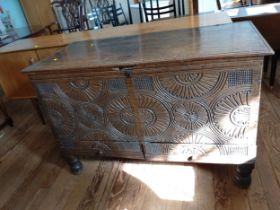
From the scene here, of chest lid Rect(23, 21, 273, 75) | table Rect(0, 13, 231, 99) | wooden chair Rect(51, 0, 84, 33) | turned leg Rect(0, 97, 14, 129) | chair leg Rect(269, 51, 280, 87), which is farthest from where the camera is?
wooden chair Rect(51, 0, 84, 33)

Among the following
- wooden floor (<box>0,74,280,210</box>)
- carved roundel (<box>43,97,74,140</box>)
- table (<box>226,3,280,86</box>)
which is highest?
table (<box>226,3,280,86</box>)

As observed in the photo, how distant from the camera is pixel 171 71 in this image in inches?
39.9

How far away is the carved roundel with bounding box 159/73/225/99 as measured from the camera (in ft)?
3.26

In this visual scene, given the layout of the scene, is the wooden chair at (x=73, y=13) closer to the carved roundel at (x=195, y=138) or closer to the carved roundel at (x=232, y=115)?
the carved roundel at (x=195, y=138)

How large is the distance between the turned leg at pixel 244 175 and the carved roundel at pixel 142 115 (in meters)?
0.44

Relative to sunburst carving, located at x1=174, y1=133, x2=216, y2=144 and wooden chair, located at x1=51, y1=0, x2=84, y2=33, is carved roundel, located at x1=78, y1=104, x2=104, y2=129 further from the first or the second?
wooden chair, located at x1=51, y1=0, x2=84, y2=33

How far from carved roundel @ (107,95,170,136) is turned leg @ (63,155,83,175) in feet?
1.44

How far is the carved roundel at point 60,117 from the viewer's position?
1280 millimetres

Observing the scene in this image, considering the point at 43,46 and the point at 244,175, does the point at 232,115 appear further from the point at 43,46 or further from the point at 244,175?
the point at 43,46

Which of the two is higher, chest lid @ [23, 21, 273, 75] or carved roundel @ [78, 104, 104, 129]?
chest lid @ [23, 21, 273, 75]

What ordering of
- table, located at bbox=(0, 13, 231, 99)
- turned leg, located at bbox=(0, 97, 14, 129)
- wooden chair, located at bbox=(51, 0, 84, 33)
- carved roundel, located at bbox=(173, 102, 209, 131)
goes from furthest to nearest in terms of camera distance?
wooden chair, located at bbox=(51, 0, 84, 33) → turned leg, located at bbox=(0, 97, 14, 129) → table, located at bbox=(0, 13, 231, 99) → carved roundel, located at bbox=(173, 102, 209, 131)

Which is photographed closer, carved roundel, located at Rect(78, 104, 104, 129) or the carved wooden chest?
the carved wooden chest

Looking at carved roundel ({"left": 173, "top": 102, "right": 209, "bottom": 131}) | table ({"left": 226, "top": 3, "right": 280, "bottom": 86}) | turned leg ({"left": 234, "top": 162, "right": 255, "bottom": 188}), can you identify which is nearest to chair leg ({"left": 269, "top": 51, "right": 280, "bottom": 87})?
table ({"left": 226, "top": 3, "right": 280, "bottom": 86})

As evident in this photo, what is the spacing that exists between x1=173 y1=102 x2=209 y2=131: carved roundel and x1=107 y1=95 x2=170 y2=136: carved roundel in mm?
55
